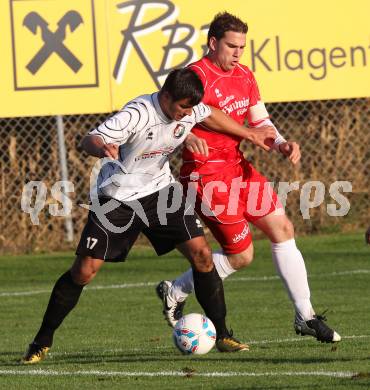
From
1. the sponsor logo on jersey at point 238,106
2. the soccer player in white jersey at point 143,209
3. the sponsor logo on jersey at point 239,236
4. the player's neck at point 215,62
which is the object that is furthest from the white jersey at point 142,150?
the sponsor logo on jersey at point 239,236

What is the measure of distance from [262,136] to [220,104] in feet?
1.29

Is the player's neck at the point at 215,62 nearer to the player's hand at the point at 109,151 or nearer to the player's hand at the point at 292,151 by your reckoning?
the player's hand at the point at 292,151

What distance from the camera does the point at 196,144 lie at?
8625mm

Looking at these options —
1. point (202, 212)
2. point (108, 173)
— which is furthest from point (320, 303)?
point (108, 173)

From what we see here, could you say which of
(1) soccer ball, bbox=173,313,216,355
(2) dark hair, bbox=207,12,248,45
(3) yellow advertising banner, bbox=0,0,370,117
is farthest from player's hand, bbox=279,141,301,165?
(3) yellow advertising banner, bbox=0,0,370,117

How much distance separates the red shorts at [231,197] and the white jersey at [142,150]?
72 centimetres

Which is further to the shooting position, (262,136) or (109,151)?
(262,136)

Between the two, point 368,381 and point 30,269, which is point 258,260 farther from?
point 368,381

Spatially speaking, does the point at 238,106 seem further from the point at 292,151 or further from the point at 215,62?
the point at 292,151

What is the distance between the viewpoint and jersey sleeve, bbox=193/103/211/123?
8.85 meters

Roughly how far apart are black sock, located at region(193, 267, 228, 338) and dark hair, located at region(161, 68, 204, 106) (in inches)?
51.5

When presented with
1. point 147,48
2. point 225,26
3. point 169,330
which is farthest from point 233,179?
point 147,48

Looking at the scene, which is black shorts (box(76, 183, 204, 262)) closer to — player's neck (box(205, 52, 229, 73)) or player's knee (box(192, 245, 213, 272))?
player's knee (box(192, 245, 213, 272))

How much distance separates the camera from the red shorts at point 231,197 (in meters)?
9.40
